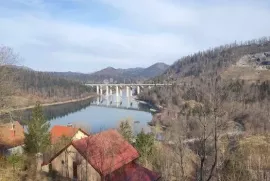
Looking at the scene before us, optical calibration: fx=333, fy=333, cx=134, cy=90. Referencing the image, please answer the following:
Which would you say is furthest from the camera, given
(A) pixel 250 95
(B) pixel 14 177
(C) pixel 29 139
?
(A) pixel 250 95

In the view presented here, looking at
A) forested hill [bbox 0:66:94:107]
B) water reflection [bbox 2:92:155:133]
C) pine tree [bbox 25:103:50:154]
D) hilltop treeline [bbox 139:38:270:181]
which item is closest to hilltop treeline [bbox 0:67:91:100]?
forested hill [bbox 0:66:94:107]

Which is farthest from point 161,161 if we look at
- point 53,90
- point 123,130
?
point 53,90

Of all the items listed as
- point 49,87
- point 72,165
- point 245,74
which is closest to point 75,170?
point 72,165

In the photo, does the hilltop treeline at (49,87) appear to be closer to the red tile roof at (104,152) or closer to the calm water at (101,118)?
the calm water at (101,118)

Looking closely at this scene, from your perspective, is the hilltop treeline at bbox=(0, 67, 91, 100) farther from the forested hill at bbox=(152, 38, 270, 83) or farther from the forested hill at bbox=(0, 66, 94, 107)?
the forested hill at bbox=(152, 38, 270, 83)

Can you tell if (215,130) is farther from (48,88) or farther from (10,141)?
(48,88)

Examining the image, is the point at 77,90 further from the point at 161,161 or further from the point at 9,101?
the point at 9,101
